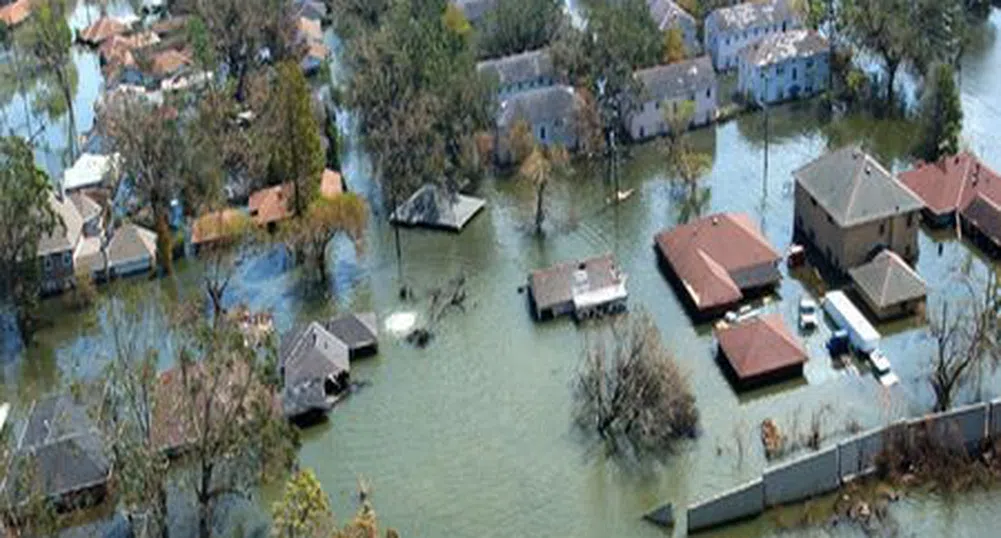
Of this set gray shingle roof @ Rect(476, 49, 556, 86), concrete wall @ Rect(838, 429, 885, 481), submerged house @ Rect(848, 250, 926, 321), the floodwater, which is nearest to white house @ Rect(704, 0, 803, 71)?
the floodwater

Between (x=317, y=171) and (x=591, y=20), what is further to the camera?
(x=591, y=20)

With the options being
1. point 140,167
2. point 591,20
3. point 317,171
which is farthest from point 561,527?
point 591,20

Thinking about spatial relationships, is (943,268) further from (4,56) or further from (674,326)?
(4,56)

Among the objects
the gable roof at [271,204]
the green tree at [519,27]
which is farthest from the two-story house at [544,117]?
the gable roof at [271,204]

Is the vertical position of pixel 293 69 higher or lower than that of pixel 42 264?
higher

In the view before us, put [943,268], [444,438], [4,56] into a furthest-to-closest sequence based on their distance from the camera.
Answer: [4,56]
[943,268]
[444,438]

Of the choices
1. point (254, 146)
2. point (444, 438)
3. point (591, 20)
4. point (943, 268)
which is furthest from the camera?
point (591, 20)

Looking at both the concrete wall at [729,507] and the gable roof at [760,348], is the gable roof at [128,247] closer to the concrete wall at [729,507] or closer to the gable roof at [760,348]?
the gable roof at [760,348]

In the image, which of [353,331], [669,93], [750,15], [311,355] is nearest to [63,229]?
[353,331]
